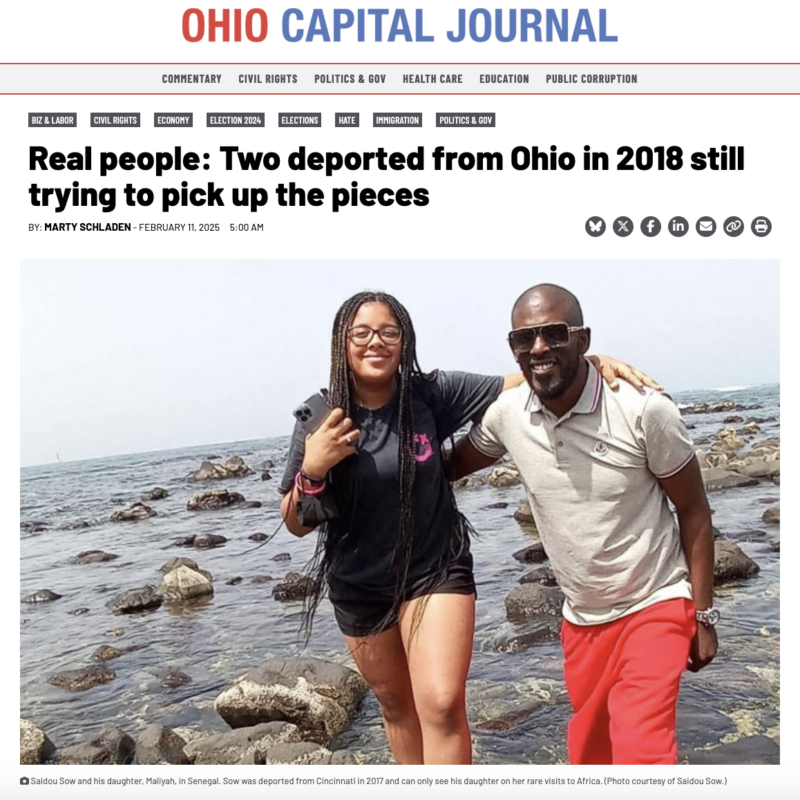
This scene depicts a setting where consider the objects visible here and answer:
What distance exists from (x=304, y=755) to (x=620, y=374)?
107 inches

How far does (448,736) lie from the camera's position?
3613mm

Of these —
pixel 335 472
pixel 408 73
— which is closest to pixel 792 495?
pixel 335 472

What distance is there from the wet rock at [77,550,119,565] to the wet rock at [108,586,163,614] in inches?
64.7

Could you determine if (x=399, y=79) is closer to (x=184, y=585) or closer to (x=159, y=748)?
(x=159, y=748)

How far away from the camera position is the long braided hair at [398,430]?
143 inches

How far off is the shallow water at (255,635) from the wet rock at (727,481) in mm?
154

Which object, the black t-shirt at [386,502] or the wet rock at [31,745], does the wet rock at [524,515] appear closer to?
the wet rock at [31,745]

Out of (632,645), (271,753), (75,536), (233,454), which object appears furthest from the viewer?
(233,454)

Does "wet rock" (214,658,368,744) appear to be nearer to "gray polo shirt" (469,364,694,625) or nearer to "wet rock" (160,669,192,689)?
"wet rock" (160,669,192,689)

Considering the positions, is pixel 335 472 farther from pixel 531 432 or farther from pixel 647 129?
pixel 647 129

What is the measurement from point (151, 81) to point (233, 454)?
39.9 feet

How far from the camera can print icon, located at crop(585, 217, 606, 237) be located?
168 inches

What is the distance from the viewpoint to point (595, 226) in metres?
4.28

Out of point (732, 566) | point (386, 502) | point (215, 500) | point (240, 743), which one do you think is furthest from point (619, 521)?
point (215, 500)
